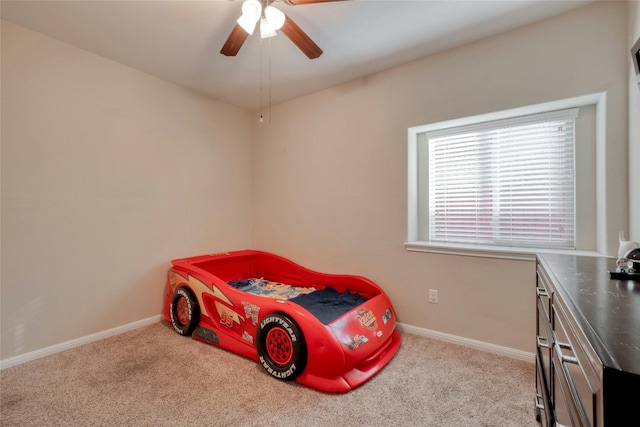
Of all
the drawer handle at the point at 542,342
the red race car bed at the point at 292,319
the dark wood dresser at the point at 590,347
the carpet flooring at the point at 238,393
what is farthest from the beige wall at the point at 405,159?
the dark wood dresser at the point at 590,347

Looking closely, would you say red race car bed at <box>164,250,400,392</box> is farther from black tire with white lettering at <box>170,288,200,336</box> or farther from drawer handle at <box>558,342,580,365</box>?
drawer handle at <box>558,342,580,365</box>

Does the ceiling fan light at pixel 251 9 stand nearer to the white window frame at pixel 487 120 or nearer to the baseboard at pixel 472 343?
the white window frame at pixel 487 120

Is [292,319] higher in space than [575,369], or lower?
lower

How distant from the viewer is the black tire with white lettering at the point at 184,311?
245cm

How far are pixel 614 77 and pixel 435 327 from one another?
2.11 m

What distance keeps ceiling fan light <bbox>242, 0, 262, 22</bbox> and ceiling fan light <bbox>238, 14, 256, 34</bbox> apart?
1 cm

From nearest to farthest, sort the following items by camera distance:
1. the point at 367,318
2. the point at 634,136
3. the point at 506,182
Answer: the point at 634,136 → the point at 367,318 → the point at 506,182

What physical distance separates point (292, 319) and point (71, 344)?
6.24 ft

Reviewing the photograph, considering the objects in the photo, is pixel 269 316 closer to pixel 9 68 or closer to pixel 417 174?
pixel 417 174

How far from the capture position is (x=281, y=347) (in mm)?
1888

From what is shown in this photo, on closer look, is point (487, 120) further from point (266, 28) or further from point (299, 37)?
point (266, 28)

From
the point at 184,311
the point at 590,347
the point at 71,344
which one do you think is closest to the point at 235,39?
the point at 590,347

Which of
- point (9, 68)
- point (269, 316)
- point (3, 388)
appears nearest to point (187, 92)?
point (9, 68)

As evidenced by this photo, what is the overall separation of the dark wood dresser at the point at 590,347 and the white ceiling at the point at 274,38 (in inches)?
68.6
